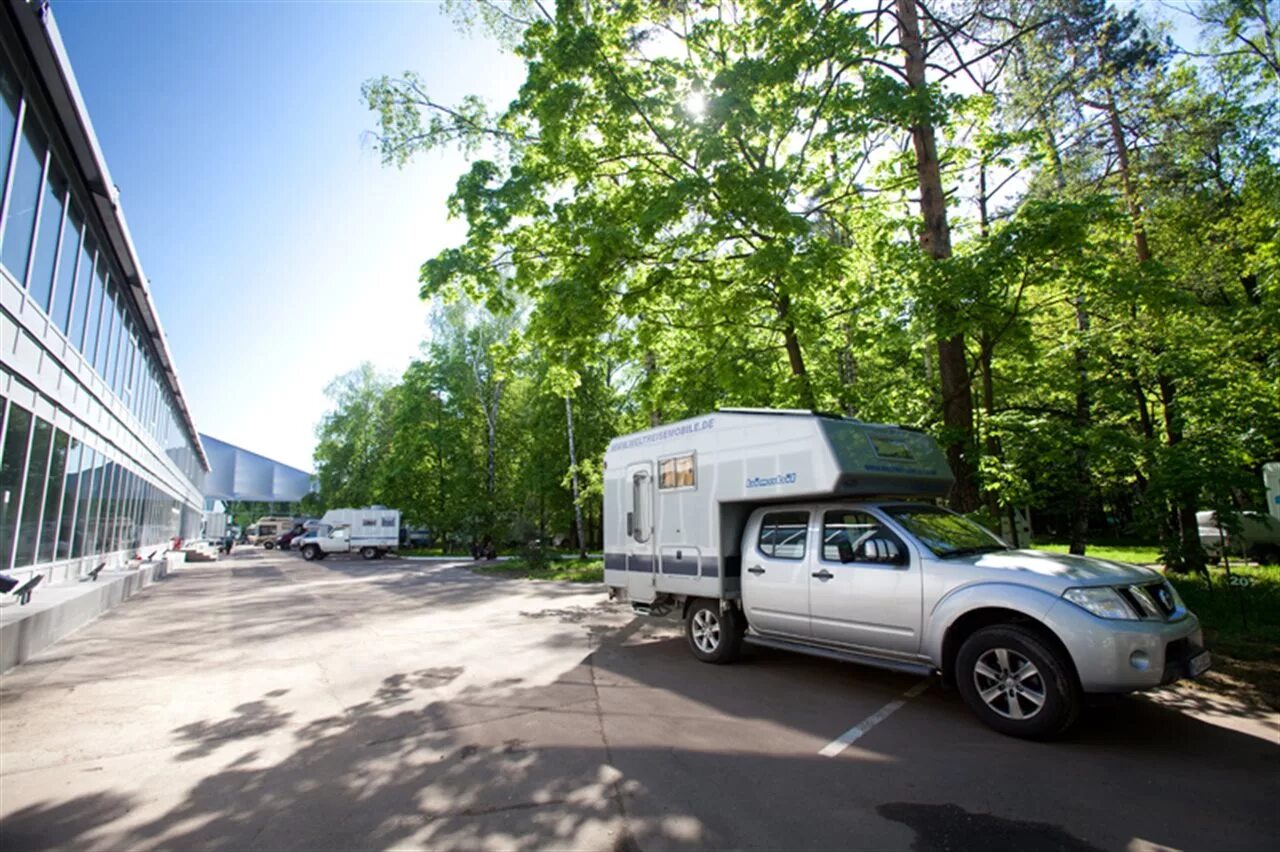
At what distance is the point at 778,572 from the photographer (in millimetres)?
7152

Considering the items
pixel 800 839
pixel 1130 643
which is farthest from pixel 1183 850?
pixel 800 839

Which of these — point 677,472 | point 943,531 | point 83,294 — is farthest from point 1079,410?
point 83,294

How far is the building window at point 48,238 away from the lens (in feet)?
33.7

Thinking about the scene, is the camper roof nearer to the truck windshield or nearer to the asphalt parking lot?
the truck windshield

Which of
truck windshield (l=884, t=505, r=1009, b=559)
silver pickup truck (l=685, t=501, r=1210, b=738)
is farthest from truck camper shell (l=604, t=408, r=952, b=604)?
truck windshield (l=884, t=505, r=1009, b=559)

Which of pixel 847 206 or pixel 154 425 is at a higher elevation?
pixel 847 206

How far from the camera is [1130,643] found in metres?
4.74

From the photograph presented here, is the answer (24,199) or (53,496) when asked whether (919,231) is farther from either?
(53,496)

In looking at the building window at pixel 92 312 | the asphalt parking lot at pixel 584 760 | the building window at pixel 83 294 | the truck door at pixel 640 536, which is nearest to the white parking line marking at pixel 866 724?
the asphalt parking lot at pixel 584 760

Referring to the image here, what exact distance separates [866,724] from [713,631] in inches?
103

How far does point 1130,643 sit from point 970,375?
6.41 m

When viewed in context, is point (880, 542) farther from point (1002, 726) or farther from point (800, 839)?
point (800, 839)

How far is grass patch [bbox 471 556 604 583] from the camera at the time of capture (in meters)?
19.7

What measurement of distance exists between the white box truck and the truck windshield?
34260 millimetres
